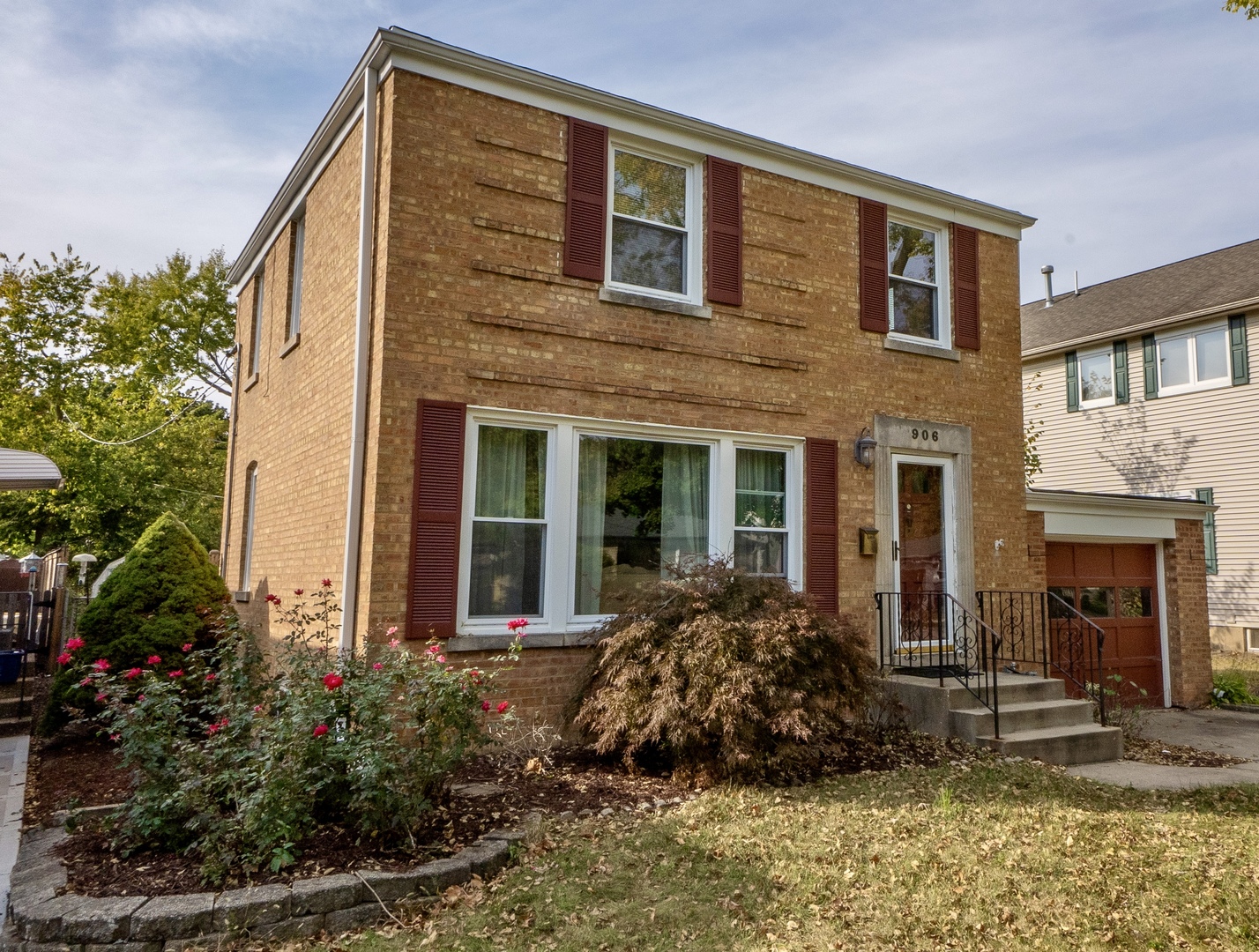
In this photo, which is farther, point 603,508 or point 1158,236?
point 1158,236

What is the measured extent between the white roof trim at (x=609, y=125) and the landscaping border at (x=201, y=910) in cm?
617

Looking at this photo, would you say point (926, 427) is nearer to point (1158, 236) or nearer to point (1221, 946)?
point (1221, 946)

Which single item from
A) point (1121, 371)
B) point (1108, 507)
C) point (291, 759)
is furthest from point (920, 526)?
point (1121, 371)

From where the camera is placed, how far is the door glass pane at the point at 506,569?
7344 mm

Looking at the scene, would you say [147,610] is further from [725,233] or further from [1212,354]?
[1212,354]

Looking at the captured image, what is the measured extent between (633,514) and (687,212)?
313cm

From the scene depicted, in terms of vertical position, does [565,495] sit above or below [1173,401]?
below

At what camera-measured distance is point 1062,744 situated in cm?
763

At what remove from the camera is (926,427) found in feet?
31.9

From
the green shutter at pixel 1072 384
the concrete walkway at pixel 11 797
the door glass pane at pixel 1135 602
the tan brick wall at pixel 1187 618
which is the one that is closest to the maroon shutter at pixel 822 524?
the door glass pane at pixel 1135 602

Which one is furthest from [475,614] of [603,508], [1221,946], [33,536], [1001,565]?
[33,536]

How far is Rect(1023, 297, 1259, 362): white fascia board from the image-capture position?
678 inches

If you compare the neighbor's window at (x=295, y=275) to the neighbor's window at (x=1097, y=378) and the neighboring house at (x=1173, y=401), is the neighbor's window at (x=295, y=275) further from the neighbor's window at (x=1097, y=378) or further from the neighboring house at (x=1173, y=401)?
the neighbor's window at (x=1097, y=378)

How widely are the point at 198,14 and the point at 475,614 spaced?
572cm
